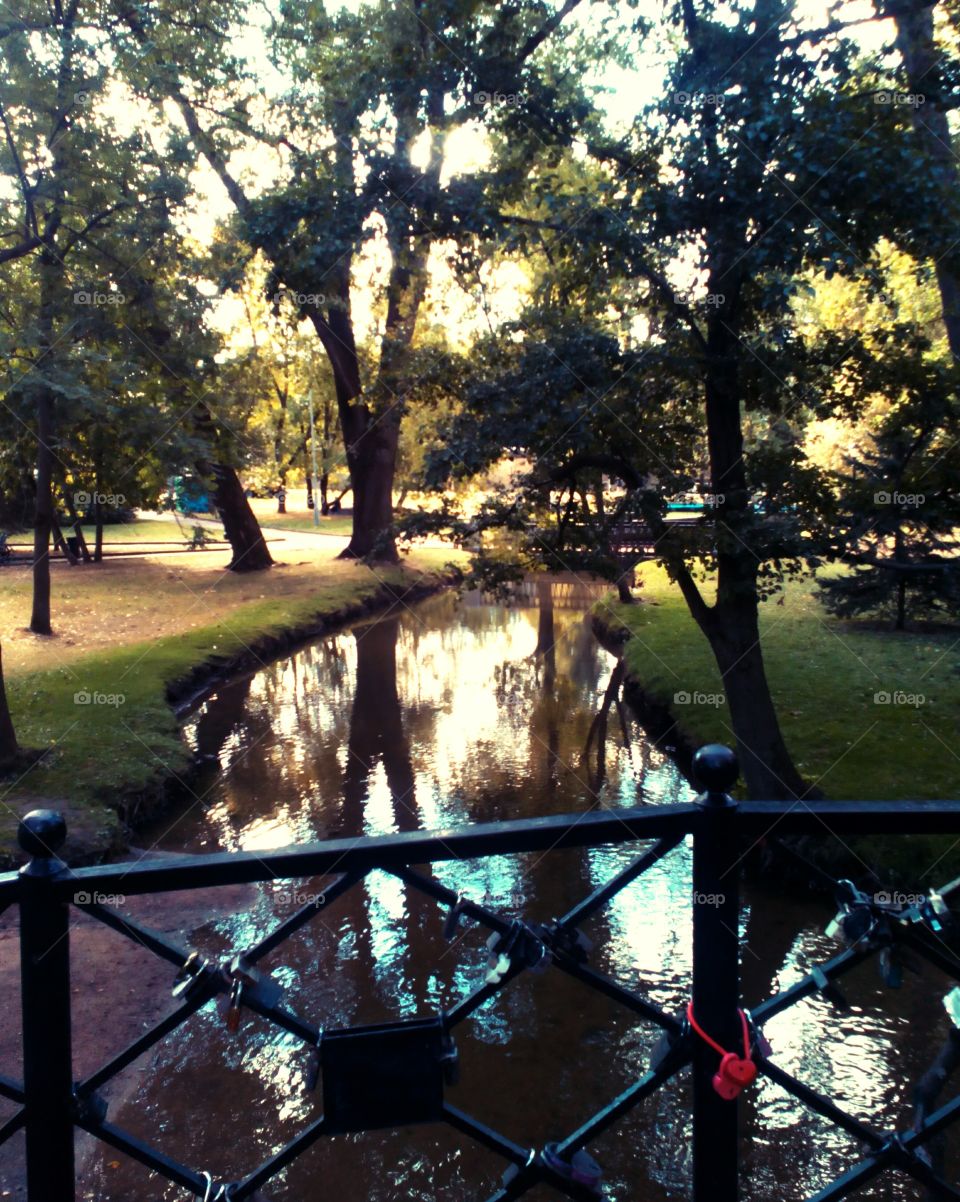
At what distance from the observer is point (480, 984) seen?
2125 millimetres

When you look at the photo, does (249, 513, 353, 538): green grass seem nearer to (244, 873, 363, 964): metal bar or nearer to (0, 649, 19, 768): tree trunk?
(0, 649, 19, 768): tree trunk

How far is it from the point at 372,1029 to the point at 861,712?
35.9ft

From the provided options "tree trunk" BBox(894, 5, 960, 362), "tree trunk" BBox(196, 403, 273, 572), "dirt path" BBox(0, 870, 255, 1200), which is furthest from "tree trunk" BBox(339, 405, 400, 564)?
"dirt path" BBox(0, 870, 255, 1200)

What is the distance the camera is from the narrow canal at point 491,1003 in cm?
497

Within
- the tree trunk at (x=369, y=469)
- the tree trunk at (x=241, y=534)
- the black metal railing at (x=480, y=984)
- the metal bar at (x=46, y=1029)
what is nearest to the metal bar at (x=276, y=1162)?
the black metal railing at (x=480, y=984)

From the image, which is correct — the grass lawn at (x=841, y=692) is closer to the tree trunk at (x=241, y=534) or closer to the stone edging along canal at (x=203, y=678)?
the stone edging along canal at (x=203, y=678)

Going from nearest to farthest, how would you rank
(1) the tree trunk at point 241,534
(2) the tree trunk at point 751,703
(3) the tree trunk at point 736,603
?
(3) the tree trunk at point 736,603
(2) the tree trunk at point 751,703
(1) the tree trunk at point 241,534

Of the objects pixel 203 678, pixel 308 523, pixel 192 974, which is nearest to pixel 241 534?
pixel 203 678

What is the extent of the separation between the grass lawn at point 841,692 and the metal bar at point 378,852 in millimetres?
6477

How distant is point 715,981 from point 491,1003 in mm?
4888

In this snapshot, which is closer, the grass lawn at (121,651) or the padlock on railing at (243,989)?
the padlock on railing at (243,989)

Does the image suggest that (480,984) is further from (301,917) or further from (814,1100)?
(814,1100)

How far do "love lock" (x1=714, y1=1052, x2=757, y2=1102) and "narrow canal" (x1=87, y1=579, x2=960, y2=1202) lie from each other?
319 centimetres

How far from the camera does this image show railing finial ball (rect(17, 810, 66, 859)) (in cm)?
196
